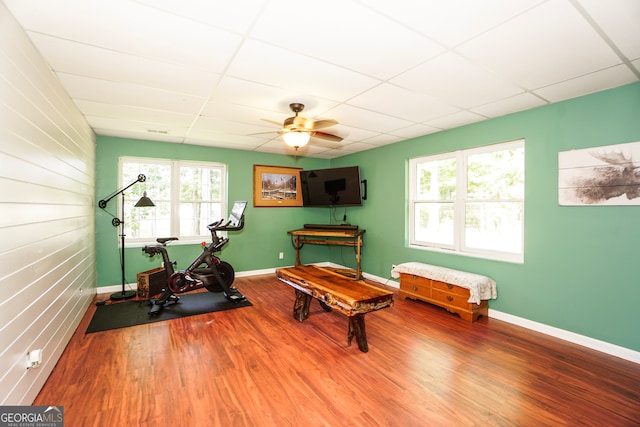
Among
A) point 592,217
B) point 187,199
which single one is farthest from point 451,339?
point 187,199

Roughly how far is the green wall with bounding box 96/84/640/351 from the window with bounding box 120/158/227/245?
198mm

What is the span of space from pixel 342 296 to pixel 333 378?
68 centimetres

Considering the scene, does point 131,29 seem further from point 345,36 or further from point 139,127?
point 139,127

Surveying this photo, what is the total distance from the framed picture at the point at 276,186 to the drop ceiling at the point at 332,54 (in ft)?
7.64

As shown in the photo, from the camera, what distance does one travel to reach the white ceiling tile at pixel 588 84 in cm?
238

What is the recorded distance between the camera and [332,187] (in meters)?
5.55

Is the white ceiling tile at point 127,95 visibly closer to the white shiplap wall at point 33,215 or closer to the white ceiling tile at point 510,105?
the white shiplap wall at point 33,215

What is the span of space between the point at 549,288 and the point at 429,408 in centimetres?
221

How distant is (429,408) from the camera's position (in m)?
1.96

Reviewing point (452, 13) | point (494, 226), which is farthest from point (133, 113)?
point (494, 226)

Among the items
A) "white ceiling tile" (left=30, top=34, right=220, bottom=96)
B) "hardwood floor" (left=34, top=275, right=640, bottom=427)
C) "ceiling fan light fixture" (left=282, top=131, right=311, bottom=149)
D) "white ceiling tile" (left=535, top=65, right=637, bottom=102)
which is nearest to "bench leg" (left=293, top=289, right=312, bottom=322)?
"hardwood floor" (left=34, top=275, right=640, bottom=427)

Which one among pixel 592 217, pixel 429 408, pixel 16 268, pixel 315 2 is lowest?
pixel 429 408

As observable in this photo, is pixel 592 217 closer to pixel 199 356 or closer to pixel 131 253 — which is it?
pixel 199 356

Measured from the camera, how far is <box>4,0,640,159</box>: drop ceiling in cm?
165
